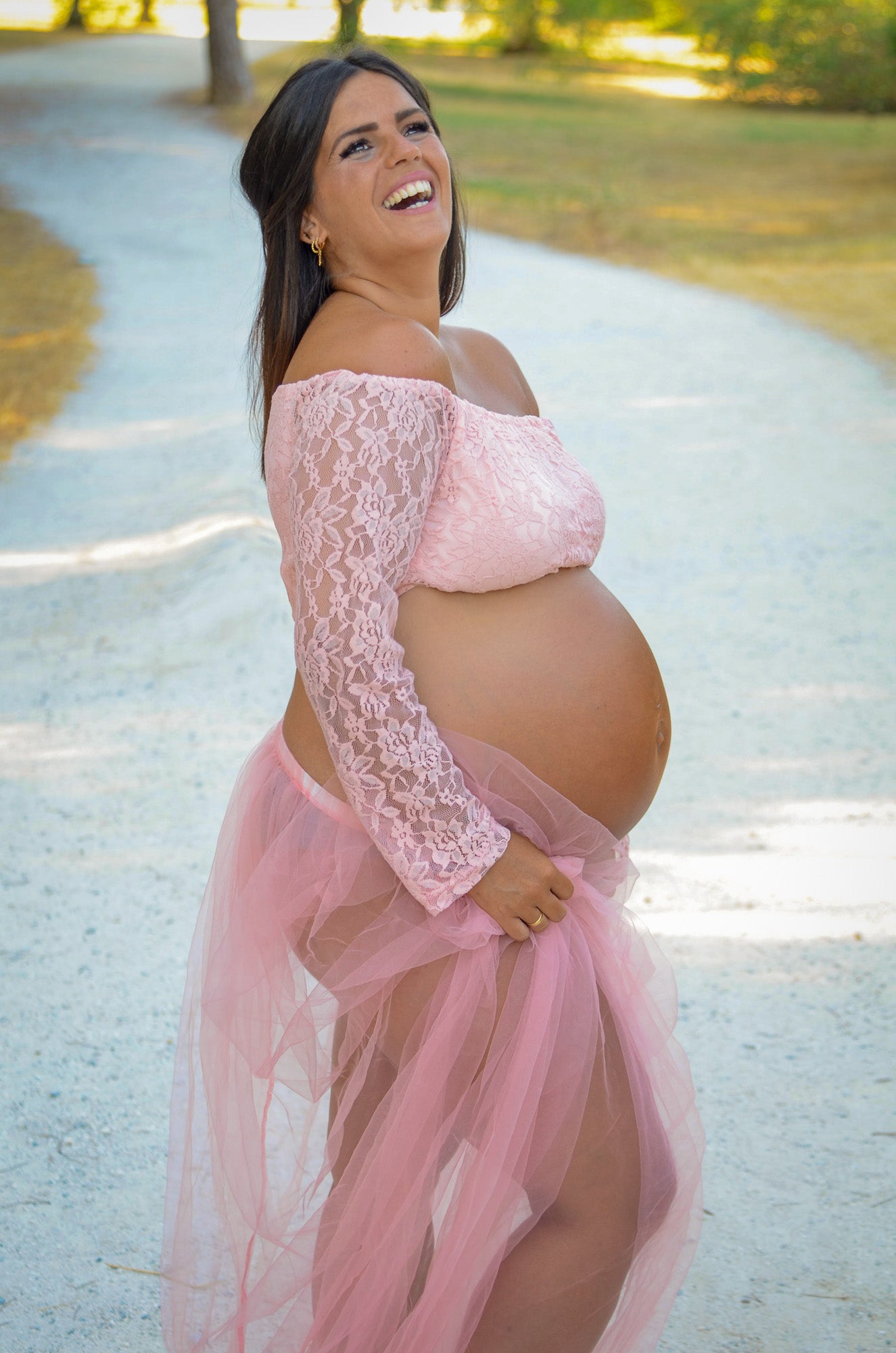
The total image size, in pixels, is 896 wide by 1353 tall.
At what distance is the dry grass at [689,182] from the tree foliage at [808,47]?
549 mm

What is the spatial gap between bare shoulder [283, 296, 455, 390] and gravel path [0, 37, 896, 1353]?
5.38ft

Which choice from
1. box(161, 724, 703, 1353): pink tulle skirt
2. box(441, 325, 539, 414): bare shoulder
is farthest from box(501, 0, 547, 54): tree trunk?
box(161, 724, 703, 1353): pink tulle skirt

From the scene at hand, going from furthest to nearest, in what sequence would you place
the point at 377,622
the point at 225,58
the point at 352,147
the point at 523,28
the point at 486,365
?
1. the point at 523,28
2. the point at 225,58
3. the point at 486,365
4. the point at 352,147
5. the point at 377,622

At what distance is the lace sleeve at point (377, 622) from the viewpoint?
1.47 metres

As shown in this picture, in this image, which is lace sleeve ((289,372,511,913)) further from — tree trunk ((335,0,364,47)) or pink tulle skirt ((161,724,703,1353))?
tree trunk ((335,0,364,47))

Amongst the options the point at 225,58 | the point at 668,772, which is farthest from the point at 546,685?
the point at 225,58

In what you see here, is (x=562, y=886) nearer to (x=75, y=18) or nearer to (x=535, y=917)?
(x=535, y=917)

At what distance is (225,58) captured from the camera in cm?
1762

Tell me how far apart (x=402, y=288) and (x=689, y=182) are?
15.9 meters

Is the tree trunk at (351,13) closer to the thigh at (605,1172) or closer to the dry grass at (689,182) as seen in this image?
the dry grass at (689,182)

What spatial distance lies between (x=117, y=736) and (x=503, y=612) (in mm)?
2743

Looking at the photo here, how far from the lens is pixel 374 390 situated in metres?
1.49

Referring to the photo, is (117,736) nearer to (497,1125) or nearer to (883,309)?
(497,1125)

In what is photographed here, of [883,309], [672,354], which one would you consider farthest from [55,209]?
[883,309]
